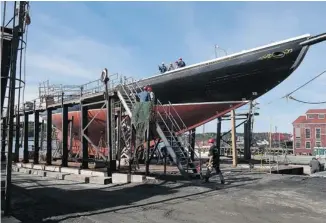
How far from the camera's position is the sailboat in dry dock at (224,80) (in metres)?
16.7

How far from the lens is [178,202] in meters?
8.77

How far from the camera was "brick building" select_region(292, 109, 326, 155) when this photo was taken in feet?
285

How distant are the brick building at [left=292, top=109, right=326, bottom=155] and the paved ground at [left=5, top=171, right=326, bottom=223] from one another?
264 ft

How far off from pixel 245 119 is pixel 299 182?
1116 centimetres

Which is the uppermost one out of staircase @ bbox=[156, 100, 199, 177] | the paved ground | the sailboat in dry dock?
the sailboat in dry dock

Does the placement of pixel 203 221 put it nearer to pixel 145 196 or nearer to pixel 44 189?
pixel 145 196

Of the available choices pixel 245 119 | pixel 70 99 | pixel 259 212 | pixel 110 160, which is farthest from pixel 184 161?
pixel 245 119

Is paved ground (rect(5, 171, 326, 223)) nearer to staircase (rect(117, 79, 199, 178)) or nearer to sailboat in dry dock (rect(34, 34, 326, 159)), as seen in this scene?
staircase (rect(117, 79, 199, 178))

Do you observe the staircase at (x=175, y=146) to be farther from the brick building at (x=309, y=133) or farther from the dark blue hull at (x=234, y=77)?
the brick building at (x=309, y=133)

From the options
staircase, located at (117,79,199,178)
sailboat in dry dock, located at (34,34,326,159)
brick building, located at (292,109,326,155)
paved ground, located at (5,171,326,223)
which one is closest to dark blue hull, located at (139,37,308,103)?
sailboat in dry dock, located at (34,34,326,159)

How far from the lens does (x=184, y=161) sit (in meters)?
13.6

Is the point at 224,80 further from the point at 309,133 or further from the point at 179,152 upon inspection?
the point at 309,133

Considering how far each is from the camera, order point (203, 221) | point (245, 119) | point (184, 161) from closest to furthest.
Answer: point (203, 221) < point (184, 161) < point (245, 119)

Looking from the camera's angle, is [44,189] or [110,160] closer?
[44,189]
